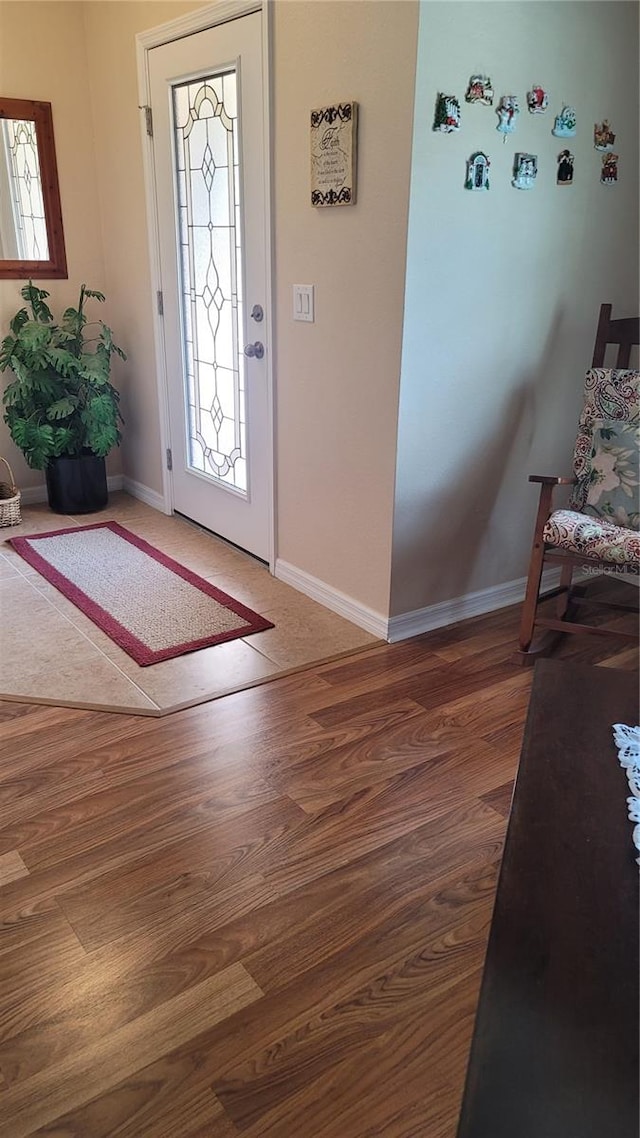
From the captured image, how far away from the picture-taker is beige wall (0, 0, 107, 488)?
3715mm

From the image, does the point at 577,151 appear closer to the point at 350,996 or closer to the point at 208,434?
the point at 208,434

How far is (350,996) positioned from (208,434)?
2.69 m

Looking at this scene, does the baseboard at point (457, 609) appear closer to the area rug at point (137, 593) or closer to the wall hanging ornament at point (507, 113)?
the area rug at point (137, 593)

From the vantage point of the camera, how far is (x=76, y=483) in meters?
4.09

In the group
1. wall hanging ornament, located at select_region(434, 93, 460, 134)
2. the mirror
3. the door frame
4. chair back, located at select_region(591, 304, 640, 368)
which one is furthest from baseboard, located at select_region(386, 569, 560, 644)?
the mirror

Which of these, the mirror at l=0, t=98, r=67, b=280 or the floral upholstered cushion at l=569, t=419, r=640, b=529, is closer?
the floral upholstered cushion at l=569, t=419, r=640, b=529

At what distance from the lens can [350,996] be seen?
1473 mm

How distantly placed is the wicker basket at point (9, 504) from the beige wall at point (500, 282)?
Result: 218 cm

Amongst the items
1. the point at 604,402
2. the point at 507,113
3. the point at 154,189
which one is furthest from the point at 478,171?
the point at 154,189

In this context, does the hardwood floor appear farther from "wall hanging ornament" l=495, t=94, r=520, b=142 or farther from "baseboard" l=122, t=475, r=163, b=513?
"baseboard" l=122, t=475, r=163, b=513

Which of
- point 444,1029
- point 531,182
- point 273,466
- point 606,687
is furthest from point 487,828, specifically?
point 531,182

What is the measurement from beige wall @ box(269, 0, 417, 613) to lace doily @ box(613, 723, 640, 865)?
1537 millimetres

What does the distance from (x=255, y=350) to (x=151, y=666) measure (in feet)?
4.42

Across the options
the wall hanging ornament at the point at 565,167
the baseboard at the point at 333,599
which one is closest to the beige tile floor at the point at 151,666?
the baseboard at the point at 333,599
